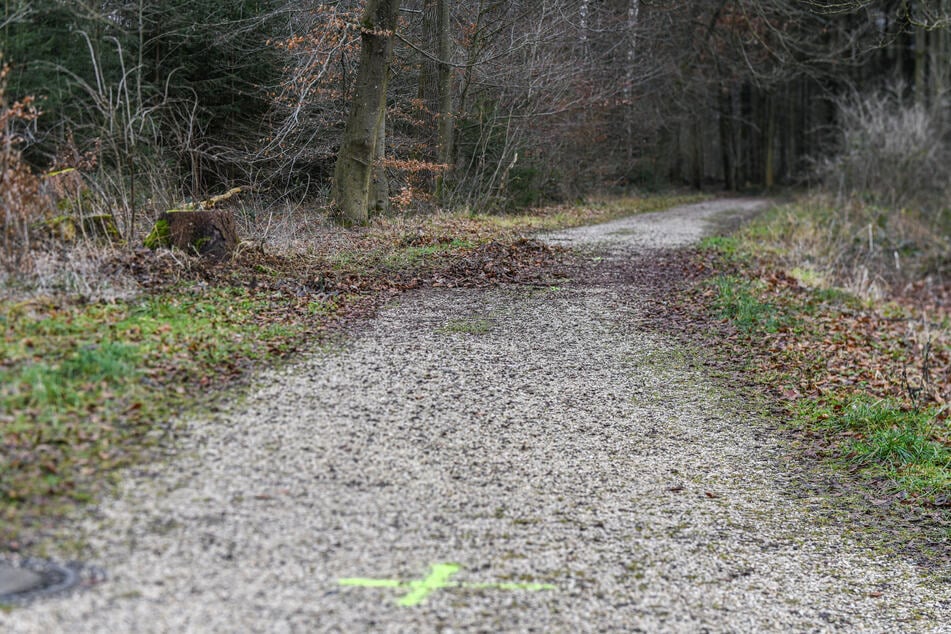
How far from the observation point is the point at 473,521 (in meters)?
4.26

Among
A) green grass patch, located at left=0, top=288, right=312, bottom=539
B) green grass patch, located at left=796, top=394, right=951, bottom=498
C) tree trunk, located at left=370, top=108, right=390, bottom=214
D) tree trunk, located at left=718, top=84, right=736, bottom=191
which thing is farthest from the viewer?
tree trunk, located at left=718, top=84, right=736, bottom=191

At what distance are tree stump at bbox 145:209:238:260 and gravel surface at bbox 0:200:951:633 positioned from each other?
222cm

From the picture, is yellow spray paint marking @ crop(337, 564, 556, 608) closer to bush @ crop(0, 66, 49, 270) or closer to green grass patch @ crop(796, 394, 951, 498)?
green grass patch @ crop(796, 394, 951, 498)

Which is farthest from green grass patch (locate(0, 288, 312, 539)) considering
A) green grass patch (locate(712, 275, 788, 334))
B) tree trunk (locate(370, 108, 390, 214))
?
tree trunk (locate(370, 108, 390, 214))

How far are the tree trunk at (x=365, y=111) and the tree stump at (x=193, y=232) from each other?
4.42 metres

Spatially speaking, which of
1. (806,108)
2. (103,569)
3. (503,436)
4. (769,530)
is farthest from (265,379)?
(806,108)

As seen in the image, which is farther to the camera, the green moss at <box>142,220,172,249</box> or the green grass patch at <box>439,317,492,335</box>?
the green moss at <box>142,220,172,249</box>

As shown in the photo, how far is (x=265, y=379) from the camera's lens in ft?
18.5

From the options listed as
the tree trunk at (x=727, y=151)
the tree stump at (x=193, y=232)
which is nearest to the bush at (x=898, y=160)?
the tree trunk at (x=727, y=151)

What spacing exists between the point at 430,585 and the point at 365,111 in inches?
381

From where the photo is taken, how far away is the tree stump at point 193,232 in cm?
786

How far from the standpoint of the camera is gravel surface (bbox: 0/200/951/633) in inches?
135

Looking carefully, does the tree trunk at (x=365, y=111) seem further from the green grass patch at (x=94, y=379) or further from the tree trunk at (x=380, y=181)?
the green grass patch at (x=94, y=379)

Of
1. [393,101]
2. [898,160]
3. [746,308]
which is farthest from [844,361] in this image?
[898,160]
